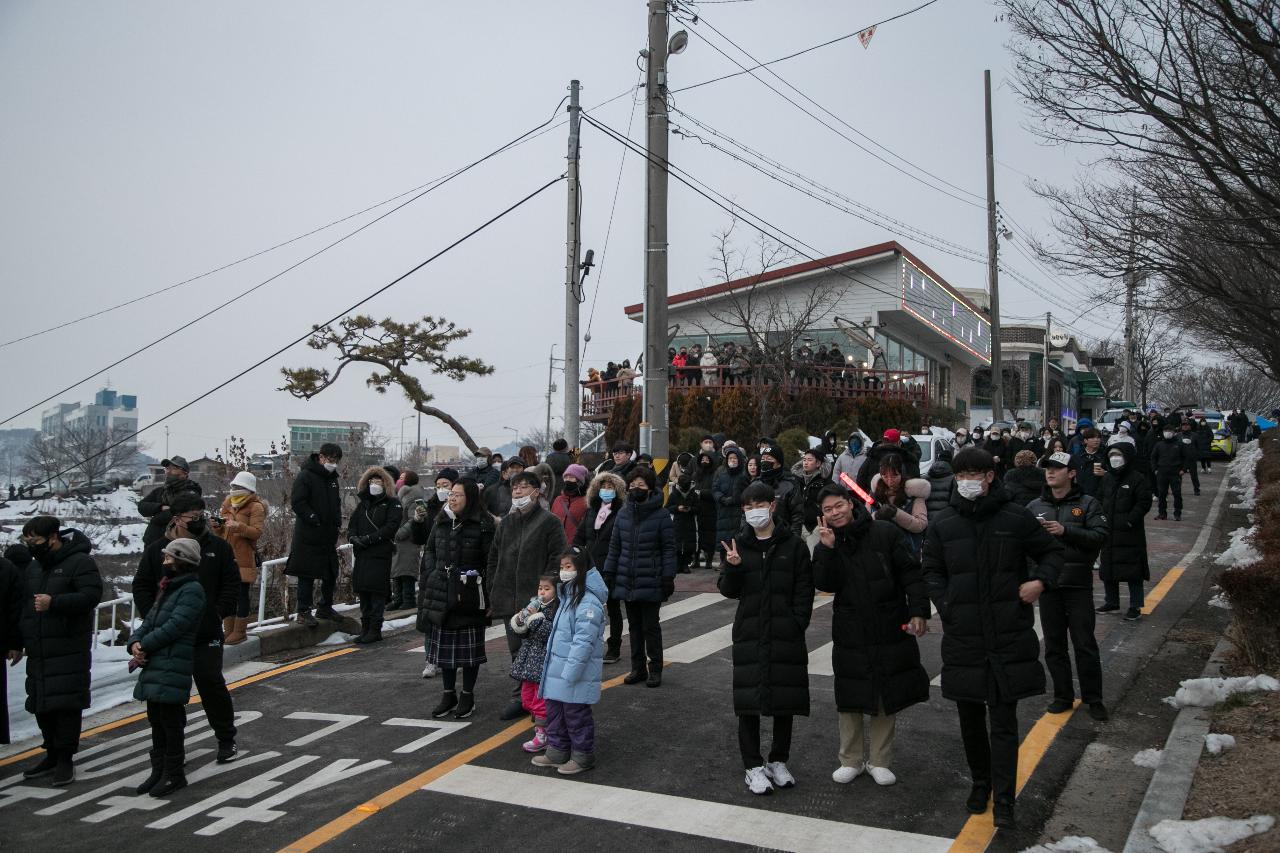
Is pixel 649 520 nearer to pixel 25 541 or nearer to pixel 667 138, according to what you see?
pixel 25 541

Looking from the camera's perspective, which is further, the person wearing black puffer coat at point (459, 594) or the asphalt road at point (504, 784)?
the person wearing black puffer coat at point (459, 594)

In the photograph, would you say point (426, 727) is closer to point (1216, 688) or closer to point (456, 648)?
point (456, 648)

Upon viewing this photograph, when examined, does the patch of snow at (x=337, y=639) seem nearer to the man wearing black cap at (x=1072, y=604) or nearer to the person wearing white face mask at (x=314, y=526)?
the person wearing white face mask at (x=314, y=526)

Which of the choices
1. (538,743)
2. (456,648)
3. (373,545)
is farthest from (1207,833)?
(373,545)

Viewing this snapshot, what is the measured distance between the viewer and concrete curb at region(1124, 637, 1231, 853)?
5.17m

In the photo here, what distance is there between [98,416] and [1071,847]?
330ft

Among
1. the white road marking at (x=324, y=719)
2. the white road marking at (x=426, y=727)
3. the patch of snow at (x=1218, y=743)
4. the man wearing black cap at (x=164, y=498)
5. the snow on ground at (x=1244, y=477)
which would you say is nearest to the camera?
the patch of snow at (x=1218, y=743)

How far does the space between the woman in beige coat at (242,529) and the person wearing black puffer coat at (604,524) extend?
11.4 ft

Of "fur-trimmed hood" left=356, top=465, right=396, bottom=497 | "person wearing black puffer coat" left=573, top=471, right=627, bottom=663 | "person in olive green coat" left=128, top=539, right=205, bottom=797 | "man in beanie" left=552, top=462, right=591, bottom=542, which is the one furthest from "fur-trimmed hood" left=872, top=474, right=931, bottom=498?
"person in olive green coat" left=128, top=539, right=205, bottom=797

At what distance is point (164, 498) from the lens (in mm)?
9523

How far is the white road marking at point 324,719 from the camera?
24.9 ft

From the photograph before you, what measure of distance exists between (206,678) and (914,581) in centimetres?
483

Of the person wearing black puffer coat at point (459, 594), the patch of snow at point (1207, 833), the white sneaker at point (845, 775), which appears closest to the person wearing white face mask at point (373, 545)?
the person wearing black puffer coat at point (459, 594)

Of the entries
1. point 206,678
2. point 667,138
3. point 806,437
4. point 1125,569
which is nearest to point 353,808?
point 206,678
